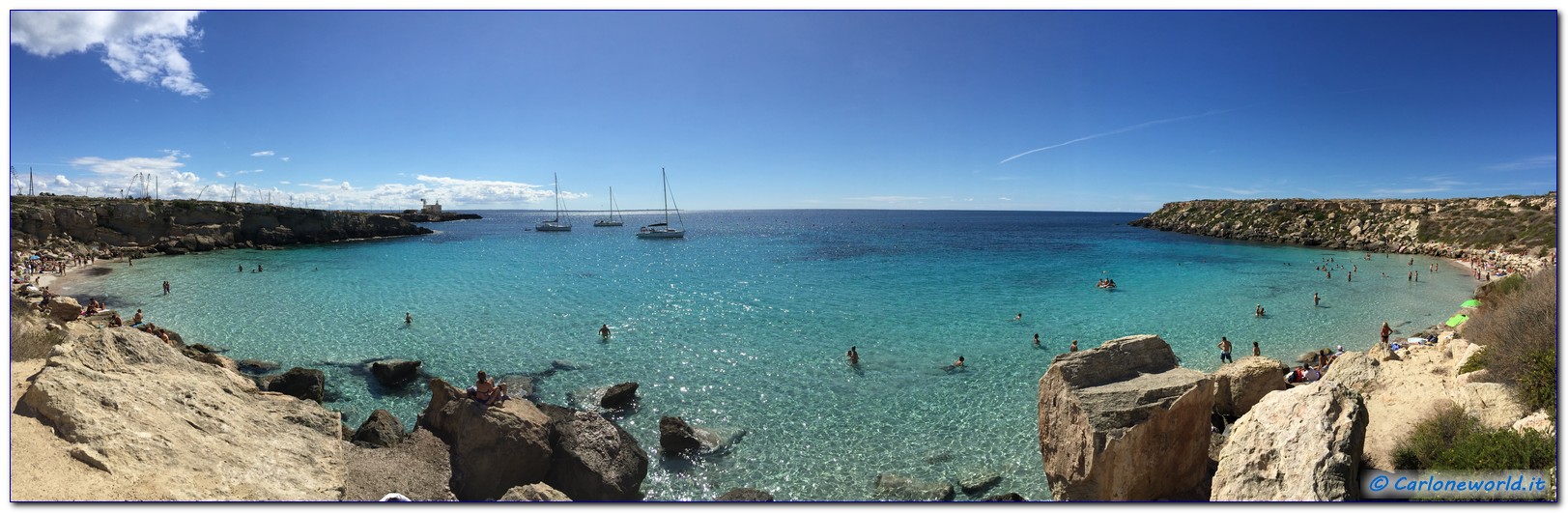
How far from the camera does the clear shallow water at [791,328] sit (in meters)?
13.1

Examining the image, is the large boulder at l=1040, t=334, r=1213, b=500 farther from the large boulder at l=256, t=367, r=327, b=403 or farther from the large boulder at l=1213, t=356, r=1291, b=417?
the large boulder at l=256, t=367, r=327, b=403

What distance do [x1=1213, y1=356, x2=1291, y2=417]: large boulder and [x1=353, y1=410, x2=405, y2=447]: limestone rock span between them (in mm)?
16478

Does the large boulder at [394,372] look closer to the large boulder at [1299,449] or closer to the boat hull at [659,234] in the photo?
the large boulder at [1299,449]

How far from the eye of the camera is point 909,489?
11047mm

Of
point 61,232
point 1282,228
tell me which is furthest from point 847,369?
point 1282,228

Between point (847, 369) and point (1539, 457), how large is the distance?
531 inches

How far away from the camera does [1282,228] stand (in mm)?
74188

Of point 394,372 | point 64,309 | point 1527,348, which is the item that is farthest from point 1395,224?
point 64,309

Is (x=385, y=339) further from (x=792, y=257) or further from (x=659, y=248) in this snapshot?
(x=659, y=248)

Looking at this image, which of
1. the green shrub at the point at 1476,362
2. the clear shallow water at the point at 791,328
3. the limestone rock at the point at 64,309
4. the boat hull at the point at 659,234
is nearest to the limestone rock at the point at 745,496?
the clear shallow water at the point at 791,328

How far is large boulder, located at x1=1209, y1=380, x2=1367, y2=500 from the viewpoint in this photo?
593cm

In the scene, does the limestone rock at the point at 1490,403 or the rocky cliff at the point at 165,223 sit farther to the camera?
the rocky cliff at the point at 165,223

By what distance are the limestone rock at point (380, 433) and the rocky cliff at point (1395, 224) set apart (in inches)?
1819

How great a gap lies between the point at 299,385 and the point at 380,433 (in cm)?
584
